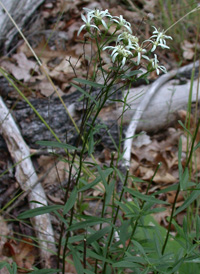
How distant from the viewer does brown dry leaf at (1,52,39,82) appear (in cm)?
366

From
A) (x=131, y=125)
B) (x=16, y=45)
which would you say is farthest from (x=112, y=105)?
(x=16, y=45)

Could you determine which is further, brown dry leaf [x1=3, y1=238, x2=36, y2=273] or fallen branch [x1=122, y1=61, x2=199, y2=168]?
fallen branch [x1=122, y1=61, x2=199, y2=168]

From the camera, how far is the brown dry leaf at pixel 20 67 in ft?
12.0

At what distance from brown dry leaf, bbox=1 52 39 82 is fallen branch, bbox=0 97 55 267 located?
91cm

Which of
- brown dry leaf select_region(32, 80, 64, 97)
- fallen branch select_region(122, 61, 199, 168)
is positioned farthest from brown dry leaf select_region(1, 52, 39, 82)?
fallen branch select_region(122, 61, 199, 168)

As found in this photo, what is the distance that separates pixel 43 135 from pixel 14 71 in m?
1.09

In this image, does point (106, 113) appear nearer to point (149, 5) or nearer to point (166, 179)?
point (166, 179)

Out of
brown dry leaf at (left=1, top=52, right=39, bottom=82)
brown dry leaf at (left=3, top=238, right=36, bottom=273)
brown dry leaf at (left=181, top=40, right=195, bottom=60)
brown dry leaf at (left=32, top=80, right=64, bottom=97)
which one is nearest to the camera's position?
brown dry leaf at (left=3, top=238, right=36, bottom=273)

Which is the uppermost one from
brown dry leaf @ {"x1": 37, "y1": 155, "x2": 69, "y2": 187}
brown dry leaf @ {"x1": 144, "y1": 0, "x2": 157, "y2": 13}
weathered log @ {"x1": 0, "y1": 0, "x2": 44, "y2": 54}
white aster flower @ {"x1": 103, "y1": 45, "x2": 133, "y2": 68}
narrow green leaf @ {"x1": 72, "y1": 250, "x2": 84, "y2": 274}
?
white aster flower @ {"x1": 103, "y1": 45, "x2": 133, "y2": 68}

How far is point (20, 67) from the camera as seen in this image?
12.3ft

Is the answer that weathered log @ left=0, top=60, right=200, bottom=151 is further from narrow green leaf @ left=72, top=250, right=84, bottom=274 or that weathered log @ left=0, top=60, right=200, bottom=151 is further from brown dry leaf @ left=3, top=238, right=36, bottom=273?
narrow green leaf @ left=72, top=250, right=84, bottom=274

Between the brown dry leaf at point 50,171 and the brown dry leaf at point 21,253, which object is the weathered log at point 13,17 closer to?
the brown dry leaf at point 50,171

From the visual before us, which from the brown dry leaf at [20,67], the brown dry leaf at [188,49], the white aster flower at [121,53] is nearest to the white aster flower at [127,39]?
the white aster flower at [121,53]

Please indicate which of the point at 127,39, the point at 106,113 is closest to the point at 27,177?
the point at 106,113
